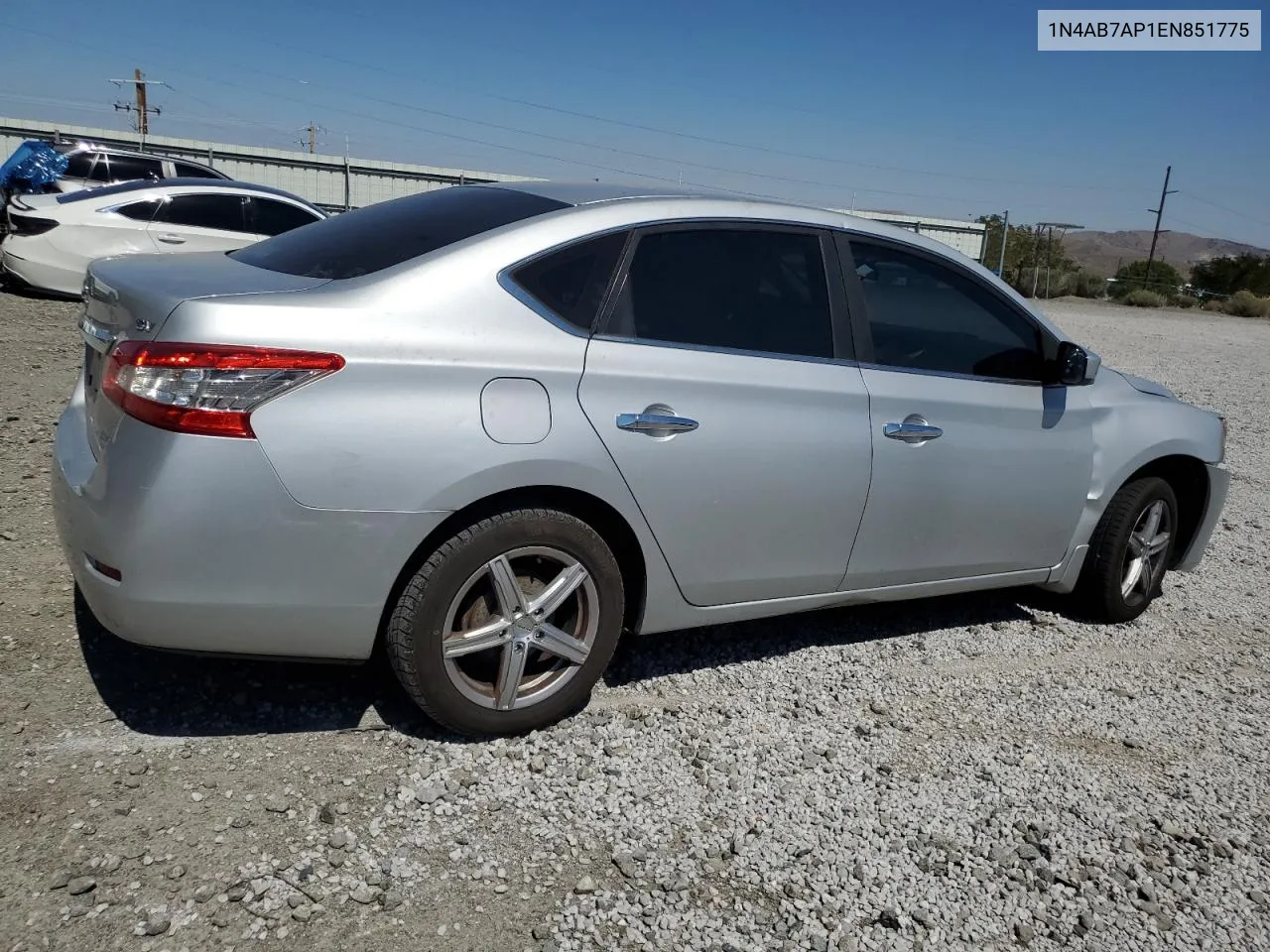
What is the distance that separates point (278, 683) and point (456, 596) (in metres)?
0.90

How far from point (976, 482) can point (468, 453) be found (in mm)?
2137

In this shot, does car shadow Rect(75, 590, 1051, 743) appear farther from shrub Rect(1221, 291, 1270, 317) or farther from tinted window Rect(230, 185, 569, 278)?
shrub Rect(1221, 291, 1270, 317)

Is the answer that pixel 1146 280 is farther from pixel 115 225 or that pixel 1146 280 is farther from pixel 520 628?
pixel 520 628

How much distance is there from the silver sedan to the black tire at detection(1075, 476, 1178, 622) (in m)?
0.34

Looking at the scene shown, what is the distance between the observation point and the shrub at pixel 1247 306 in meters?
35.9

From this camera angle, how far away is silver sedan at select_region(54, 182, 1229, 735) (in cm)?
275

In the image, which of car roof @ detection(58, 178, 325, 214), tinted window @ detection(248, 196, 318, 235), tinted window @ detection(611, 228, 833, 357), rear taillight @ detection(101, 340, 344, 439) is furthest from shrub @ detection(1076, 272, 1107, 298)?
rear taillight @ detection(101, 340, 344, 439)

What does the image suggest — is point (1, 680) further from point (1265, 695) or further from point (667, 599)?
point (1265, 695)

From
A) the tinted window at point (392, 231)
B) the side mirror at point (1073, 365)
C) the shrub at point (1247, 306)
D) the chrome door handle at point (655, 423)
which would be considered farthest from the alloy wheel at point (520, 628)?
the shrub at point (1247, 306)

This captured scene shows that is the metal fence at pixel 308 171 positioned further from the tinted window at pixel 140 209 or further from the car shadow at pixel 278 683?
the car shadow at pixel 278 683

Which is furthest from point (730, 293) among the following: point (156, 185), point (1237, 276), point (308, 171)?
point (1237, 276)

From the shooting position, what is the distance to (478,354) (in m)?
2.97

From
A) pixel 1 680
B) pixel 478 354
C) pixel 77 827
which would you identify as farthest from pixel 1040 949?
pixel 1 680

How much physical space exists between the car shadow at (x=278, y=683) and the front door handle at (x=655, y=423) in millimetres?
1081
